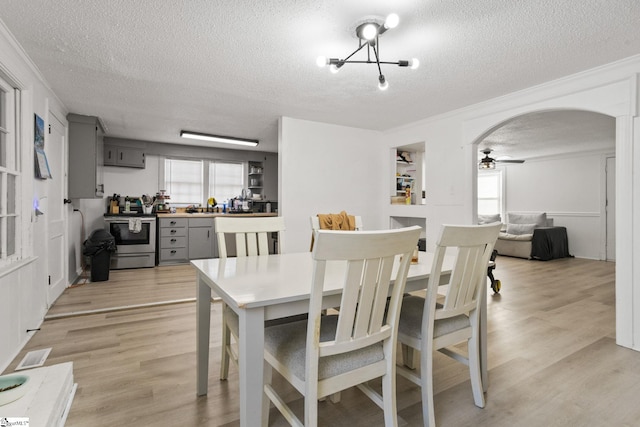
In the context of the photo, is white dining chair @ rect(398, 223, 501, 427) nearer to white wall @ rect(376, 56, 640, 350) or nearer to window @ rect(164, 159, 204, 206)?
white wall @ rect(376, 56, 640, 350)

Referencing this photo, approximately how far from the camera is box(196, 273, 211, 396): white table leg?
1.81m

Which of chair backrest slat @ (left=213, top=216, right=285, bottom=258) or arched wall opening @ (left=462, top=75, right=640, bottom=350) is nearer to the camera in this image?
chair backrest slat @ (left=213, top=216, right=285, bottom=258)

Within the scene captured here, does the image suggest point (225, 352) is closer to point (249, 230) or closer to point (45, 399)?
point (249, 230)

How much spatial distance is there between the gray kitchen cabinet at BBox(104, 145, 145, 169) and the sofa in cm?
724

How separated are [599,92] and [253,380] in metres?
3.40

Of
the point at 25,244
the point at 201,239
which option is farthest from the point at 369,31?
the point at 201,239

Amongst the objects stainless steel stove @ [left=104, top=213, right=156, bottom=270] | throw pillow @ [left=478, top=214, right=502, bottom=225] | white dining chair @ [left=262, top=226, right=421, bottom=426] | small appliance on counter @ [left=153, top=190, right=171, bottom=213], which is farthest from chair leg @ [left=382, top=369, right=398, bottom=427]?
throw pillow @ [left=478, top=214, right=502, bottom=225]

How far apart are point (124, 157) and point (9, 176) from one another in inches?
139

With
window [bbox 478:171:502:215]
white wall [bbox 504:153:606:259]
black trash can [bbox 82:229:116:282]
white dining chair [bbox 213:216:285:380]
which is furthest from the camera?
window [bbox 478:171:502:215]

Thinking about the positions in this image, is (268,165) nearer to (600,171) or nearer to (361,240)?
(361,240)

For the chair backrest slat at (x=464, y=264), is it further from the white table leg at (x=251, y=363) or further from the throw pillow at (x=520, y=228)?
the throw pillow at (x=520, y=228)

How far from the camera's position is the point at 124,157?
5676mm

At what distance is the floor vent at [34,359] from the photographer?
2.11 metres

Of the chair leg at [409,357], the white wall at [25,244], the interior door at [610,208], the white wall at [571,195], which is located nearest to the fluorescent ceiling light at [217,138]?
the white wall at [25,244]
